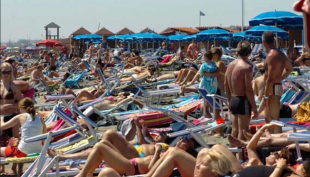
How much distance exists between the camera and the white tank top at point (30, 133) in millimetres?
5828

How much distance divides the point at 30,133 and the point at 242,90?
91.8 inches

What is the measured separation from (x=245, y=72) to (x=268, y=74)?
0.98 feet

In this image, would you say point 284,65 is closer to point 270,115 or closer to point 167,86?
point 270,115

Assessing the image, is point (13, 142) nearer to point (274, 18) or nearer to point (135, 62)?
point (274, 18)

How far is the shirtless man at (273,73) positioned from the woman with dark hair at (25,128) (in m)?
2.53

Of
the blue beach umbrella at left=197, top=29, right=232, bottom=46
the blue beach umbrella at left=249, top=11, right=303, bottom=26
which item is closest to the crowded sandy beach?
the blue beach umbrella at left=249, top=11, right=303, bottom=26

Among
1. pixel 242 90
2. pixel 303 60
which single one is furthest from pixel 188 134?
pixel 303 60

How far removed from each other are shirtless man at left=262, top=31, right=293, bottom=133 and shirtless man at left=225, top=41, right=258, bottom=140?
21cm

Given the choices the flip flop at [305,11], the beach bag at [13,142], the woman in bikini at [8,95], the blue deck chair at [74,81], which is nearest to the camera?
the flip flop at [305,11]

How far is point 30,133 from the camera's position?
595cm

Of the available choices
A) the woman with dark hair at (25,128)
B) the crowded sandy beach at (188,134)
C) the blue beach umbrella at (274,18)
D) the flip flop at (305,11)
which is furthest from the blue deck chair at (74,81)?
the flip flop at (305,11)

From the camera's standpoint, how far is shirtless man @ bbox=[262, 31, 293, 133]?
576 centimetres

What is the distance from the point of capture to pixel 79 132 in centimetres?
658

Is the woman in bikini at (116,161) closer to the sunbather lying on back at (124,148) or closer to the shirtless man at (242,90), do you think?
the sunbather lying on back at (124,148)
